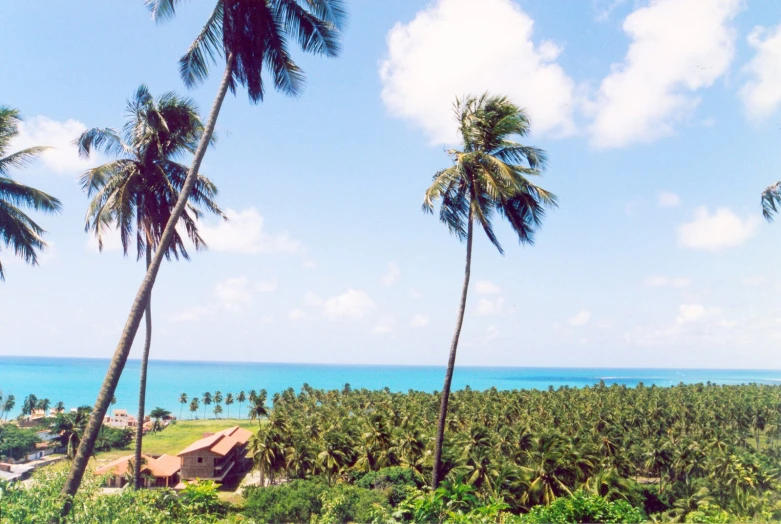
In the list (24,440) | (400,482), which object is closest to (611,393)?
(400,482)

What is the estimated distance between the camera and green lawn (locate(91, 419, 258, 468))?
58431mm

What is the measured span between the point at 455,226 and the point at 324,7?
6.91 meters

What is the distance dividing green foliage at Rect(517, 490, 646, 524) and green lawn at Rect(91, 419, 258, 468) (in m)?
54.8

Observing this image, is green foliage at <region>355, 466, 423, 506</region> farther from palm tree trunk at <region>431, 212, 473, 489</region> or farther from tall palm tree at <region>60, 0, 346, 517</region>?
tall palm tree at <region>60, 0, 346, 517</region>

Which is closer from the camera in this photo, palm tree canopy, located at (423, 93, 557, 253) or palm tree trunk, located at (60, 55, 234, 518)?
palm tree trunk, located at (60, 55, 234, 518)

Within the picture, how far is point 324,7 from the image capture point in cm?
995

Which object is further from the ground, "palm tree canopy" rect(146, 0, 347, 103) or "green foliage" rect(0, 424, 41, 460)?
"palm tree canopy" rect(146, 0, 347, 103)

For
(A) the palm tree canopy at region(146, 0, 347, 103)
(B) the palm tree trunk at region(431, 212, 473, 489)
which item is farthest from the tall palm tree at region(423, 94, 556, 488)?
(A) the palm tree canopy at region(146, 0, 347, 103)

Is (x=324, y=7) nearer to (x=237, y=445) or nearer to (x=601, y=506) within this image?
(x=601, y=506)

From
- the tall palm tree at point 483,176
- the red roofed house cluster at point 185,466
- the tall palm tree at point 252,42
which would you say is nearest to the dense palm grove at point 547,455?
the red roofed house cluster at point 185,466

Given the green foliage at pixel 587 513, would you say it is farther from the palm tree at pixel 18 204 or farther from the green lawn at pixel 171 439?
the green lawn at pixel 171 439

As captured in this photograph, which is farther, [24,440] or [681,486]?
[24,440]

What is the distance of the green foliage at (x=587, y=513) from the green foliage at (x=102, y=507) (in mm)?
5040

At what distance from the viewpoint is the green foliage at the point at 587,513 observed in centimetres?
764
